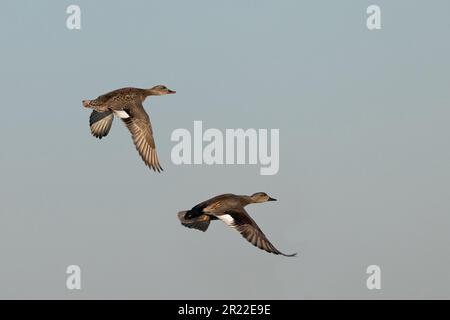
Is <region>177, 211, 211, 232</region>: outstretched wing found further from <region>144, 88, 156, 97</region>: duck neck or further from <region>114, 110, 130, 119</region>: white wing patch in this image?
<region>144, 88, 156, 97</region>: duck neck

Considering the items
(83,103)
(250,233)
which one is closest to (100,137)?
(83,103)

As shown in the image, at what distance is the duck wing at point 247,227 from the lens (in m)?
16.5

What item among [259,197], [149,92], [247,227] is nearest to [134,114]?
[149,92]

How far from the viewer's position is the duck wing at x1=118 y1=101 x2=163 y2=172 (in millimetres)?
18438

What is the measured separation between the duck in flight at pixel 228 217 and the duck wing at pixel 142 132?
1.16 meters

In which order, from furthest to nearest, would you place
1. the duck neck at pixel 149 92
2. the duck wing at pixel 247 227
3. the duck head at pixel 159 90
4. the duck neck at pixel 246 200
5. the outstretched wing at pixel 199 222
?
the duck head at pixel 159 90 < the duck neck at pixel 149 92 < the duck neck at pixel 246 200 < the outstretched wing at pixel 199 222 < the duck wing at pixel 247 227

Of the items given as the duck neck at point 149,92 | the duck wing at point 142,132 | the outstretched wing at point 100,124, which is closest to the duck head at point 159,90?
the duck neck at point 149,92

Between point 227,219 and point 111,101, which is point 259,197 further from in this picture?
point 111,101

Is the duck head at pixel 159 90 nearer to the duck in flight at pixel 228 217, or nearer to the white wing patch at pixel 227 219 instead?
the duck in flight at pixel 228 217

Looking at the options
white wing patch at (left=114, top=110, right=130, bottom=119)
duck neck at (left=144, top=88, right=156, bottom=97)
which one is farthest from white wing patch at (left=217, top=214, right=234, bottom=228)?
duck neck at (left=144, top=88, right=156, bottom=97)

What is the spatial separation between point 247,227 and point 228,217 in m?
0.51

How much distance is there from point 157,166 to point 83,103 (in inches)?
74.4

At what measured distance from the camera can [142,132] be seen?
1853 centimetres

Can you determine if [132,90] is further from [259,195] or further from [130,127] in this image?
[259,195]
